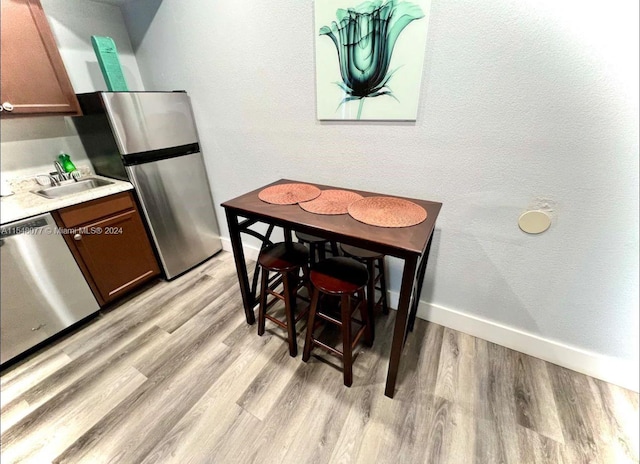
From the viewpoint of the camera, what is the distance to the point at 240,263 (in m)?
1.50

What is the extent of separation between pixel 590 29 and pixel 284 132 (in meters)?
1.41

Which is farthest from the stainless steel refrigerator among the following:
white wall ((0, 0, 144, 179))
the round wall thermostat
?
the round wall thermostat

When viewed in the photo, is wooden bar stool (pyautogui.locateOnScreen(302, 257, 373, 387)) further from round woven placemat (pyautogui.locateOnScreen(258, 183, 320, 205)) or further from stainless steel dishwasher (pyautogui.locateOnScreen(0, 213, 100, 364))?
stainless steel dishwasher (pyautogui.locateOnScreen(0, 213, 100, 364))

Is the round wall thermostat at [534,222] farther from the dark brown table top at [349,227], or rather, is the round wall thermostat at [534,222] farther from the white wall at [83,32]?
the white wall at [83,32]

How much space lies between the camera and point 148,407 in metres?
1.24

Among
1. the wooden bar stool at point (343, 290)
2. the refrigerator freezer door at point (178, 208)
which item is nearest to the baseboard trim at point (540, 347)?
the wooden bar stool at point (343, 290)

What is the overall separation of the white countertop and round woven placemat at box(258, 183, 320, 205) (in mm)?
1025

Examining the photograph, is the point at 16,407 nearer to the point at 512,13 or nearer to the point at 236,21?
the point at 236,21

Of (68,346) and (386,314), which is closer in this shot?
(68,346)

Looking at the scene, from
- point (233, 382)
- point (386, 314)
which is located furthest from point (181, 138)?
point (386, 314)

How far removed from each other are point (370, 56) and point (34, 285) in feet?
7.08

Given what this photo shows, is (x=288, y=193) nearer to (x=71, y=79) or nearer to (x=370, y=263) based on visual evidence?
(x=370, y=263)

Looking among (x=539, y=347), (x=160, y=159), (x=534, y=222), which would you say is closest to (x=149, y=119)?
Result: (x=160, y=159)

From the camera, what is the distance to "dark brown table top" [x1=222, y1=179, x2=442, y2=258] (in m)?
0.94
